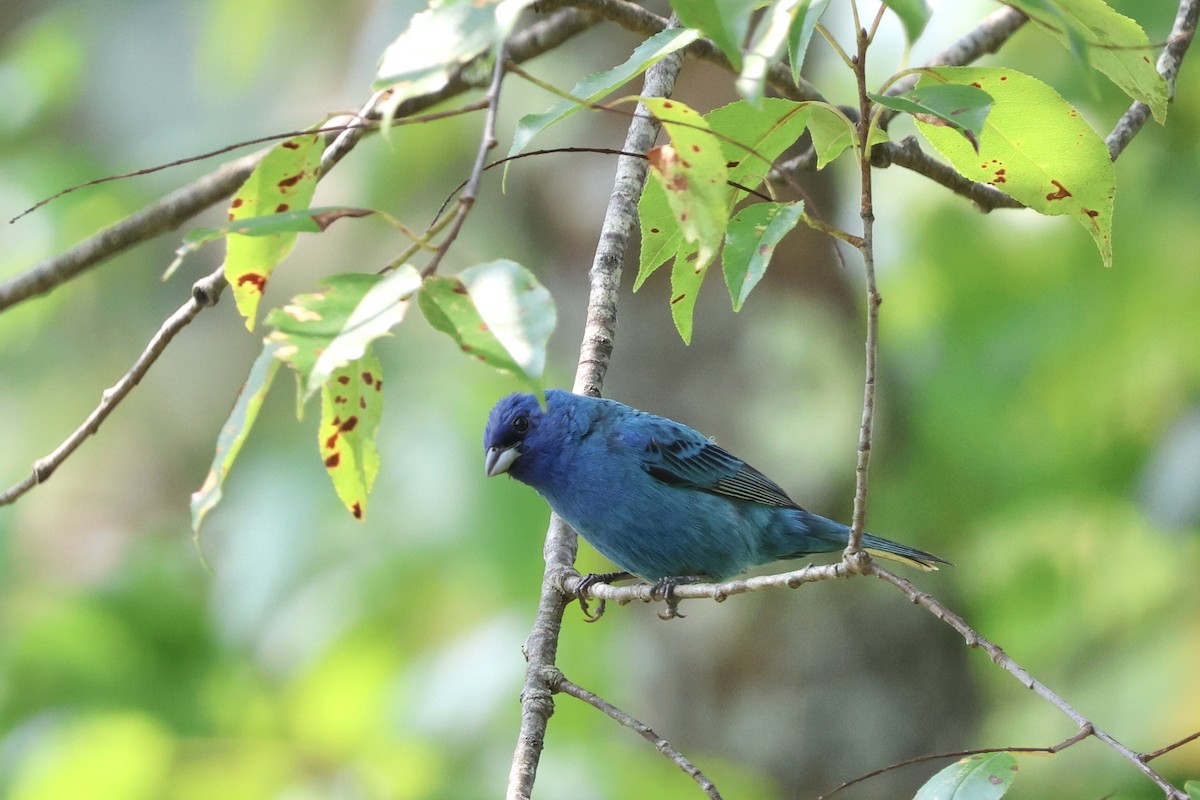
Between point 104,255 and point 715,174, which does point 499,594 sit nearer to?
point 104,255

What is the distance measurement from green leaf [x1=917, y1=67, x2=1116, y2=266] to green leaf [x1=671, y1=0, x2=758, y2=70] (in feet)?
2.63

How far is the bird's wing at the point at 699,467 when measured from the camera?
185 inches

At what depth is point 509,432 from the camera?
443cm

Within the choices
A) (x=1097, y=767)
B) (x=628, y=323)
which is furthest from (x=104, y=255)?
(x=1097, y=767)

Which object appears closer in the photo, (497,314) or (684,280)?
(497,314)

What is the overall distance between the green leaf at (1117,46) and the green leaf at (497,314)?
1.02m

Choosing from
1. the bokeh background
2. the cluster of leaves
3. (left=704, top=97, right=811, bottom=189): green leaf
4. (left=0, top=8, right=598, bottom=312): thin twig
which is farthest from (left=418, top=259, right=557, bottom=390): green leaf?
the bokeh background

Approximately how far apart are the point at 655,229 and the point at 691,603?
452 centimetres

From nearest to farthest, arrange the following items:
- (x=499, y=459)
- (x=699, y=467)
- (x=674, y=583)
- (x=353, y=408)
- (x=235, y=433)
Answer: (x=235, y=433), (x=353, y=408), (x=674, y=583), (x=499, y=459), (x=699, y=467)

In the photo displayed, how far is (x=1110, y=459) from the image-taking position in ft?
21.7

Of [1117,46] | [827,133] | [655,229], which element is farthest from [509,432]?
[1117,46]

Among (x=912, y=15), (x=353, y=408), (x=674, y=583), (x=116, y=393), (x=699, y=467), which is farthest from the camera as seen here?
(x=699, y=467)

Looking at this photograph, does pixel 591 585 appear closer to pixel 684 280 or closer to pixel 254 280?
pixel 684 280

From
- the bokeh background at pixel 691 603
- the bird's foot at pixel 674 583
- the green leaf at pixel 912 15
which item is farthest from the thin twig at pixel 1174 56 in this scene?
the green leaf at pixel 912 15
